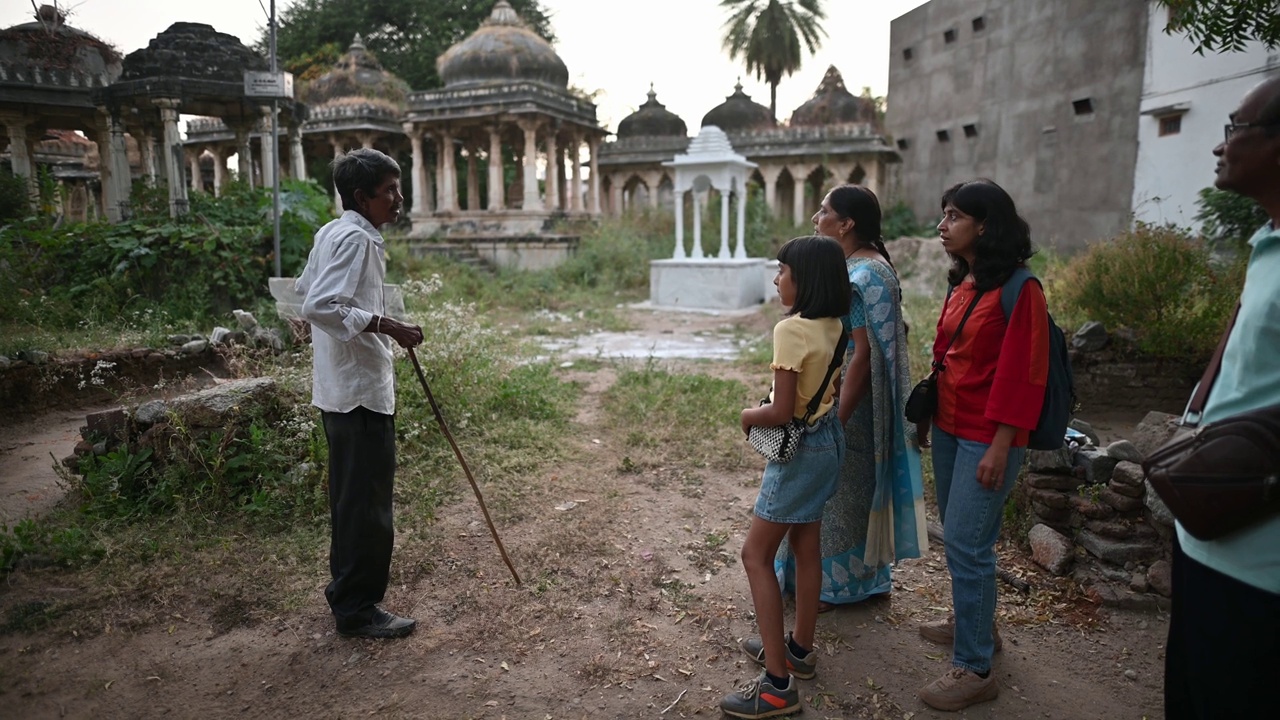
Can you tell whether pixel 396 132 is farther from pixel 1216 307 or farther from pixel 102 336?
pixel 1216 307

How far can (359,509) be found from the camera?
105 inches

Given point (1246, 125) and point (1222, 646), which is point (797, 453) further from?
point (1246, 125)

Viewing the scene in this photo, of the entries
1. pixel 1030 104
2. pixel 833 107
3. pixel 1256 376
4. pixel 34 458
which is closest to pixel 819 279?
pixel 1256 376

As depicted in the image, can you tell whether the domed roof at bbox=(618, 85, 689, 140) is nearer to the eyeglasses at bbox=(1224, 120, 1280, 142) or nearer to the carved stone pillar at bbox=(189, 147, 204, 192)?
the carved stone pillar at bbox=(189, 147, 204, 192)

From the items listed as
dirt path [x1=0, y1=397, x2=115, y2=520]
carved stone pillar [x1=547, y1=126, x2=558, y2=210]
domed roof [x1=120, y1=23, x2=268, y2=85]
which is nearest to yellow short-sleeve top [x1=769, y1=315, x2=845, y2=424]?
dirt path [x1=0, y1=397, x2=115, y2=520]

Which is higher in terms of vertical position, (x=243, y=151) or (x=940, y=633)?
(x=243, y=151)

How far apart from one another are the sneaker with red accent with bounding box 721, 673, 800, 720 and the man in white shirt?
130cm

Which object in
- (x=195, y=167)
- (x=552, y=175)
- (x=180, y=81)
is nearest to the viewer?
(x=180, y=81)

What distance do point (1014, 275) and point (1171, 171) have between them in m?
11.5

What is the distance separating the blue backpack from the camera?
215 centimetres

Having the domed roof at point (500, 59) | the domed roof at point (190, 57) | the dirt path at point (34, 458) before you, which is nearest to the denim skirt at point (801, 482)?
the dirt path at point (34, 458)

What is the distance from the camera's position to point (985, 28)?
638 inches

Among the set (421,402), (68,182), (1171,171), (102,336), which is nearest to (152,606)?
(421,402)

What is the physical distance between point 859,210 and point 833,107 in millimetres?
21257
